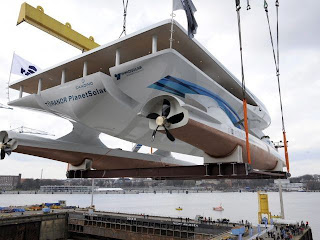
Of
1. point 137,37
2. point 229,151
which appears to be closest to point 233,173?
point 229,151

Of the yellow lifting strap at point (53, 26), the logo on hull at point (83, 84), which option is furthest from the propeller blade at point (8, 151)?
the yellow lifting strap at point (53, 26)

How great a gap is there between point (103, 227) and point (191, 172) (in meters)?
30.2

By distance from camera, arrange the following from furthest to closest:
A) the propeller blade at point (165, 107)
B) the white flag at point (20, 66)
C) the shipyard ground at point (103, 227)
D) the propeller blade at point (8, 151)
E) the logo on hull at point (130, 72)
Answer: the shipyard ground at point (103, 227), the white flag at point (20, 66), the propeller blade at point (8, 151), the logo on hull at point (130, 72), the propeller blade at point (165, 107)

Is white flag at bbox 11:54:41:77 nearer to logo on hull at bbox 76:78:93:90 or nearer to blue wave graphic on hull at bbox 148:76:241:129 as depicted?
logo on hull at bbox 76:78:93:90

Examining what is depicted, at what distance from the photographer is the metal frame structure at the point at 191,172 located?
1207 cm

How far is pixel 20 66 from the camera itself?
18156 mm

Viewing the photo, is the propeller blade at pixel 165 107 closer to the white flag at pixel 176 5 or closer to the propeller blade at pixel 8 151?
the white flag at pixel 176 5

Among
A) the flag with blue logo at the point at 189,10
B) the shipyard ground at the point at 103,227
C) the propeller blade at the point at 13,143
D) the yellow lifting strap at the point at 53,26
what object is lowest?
the shipyard ground at the point at 103,227

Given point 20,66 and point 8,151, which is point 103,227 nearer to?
point 8,151

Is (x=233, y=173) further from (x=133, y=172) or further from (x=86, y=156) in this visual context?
(x=86, y=156)

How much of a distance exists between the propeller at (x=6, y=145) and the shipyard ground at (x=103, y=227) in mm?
23572

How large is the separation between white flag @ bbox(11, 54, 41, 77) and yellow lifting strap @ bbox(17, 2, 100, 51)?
134 inches

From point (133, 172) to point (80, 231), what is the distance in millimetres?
30234

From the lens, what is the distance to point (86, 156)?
57.5 feet
